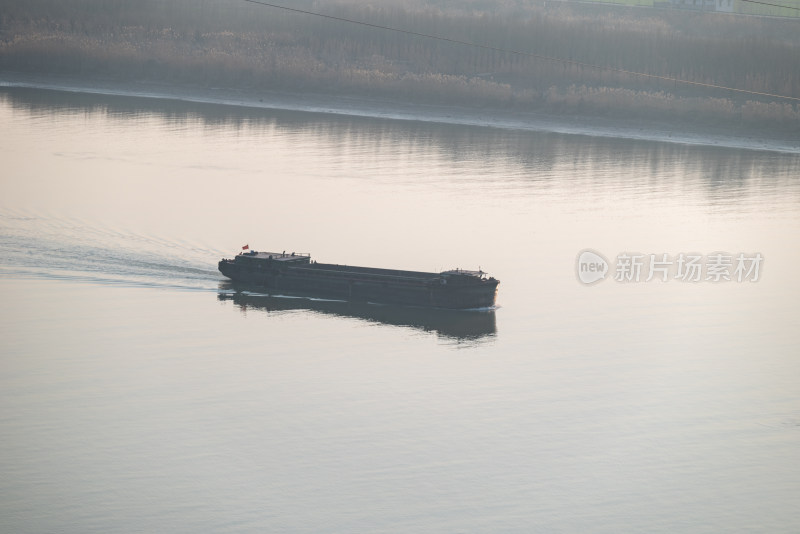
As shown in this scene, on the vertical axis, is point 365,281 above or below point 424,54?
below

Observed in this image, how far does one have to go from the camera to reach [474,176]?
200ft

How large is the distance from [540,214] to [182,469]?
31.4m

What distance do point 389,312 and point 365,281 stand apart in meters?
1.36

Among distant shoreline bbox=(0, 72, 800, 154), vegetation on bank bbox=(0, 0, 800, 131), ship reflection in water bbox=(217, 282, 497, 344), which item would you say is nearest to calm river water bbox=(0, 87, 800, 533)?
ship reflection in water bbox=(217, 282, 497, 344)

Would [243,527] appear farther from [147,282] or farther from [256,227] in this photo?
[256,227]

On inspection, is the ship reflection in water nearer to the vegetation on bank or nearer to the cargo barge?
the cargo barge

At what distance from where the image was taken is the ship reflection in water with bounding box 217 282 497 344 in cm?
3353

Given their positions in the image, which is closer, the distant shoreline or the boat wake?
the boat wake

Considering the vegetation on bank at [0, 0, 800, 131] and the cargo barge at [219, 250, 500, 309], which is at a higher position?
the vegetation on bank at [0, 0, 800, 131]

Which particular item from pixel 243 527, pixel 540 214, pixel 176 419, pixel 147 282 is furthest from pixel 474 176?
pixel 243 527

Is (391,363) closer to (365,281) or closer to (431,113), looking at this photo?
(365,281)

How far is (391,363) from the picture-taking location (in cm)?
2956

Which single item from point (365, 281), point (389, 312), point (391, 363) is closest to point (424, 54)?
point (365, 281)

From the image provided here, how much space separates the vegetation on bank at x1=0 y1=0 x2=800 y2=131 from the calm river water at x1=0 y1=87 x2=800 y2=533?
2461cm
